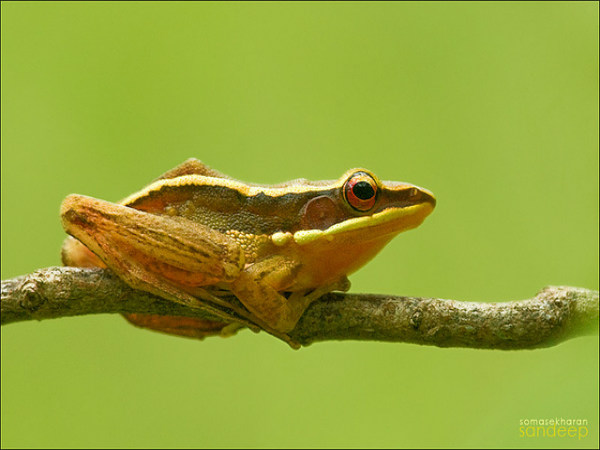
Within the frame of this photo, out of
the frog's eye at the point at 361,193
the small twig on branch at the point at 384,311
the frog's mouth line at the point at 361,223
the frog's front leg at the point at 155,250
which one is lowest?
the small twig on branch at the point at 384,311

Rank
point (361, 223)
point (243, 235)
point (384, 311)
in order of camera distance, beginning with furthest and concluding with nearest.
Result: 1. point (243, 235)
2. point (361, 223)
3. point (384, 311)

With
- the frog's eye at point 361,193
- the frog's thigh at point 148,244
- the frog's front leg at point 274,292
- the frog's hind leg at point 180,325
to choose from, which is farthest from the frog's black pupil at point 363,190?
the frog's hind leg at point 180,325

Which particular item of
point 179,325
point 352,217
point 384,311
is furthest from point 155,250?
point 384,311

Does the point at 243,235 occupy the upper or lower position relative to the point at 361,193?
lower

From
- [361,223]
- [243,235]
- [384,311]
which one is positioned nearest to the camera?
[384,311]

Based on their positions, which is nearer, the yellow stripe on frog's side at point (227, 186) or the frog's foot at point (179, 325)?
the yellow stripe on frog's side at point (227, 186)

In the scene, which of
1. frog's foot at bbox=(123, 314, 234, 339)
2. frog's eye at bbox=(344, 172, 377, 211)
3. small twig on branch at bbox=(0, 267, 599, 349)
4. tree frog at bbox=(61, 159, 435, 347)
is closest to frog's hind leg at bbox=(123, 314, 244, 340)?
frog's foot at bbox=(123, 314, 234, 339)

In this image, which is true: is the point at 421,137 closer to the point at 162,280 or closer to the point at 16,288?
the point at 162,280

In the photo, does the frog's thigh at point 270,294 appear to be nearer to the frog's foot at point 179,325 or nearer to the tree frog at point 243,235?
the tree frog at point 243,235

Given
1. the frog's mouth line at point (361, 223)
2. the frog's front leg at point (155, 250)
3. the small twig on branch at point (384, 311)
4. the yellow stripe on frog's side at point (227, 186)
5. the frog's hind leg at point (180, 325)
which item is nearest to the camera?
the small twig on branch at point (384, 311)

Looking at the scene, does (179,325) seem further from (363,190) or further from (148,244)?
(363,190)
